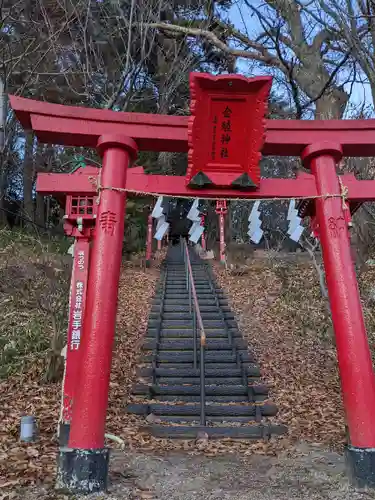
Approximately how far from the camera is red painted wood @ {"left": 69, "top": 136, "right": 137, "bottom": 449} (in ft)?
14.6

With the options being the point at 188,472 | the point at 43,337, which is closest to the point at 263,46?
the point at 43,337

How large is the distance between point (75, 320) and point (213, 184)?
248 centimetres

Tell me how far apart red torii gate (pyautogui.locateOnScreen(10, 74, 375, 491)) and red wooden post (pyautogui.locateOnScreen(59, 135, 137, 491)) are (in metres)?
0.01

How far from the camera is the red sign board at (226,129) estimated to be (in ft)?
16.7

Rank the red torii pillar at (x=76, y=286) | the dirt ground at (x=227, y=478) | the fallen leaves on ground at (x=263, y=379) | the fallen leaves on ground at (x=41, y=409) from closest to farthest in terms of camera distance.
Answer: the dirt ground at (x=227, y=478), the fallen leaves on ground at (x=41, y=409), the red torii pillar at (x=76, y=286), the fallen leaves on ground at (x=263, y=379)

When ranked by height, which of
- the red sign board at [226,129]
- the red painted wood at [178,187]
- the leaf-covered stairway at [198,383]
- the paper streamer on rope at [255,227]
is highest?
the red sign board at [226,129]

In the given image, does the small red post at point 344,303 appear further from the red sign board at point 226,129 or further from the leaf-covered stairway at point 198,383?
the leaf-covered stairway at point 198,383

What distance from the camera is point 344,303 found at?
4938 mm

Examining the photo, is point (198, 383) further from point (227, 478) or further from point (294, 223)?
point (294, 223)

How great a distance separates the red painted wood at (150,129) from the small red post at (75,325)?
4.71ft

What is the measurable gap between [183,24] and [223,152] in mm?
9924

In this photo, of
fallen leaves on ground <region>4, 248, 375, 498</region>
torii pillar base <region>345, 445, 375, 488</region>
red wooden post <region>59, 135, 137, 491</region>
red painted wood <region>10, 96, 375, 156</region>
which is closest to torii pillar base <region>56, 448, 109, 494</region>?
red wooden post <region>59, 135, 137, 491</region>

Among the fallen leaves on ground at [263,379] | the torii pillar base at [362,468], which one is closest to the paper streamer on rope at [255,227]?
the torii pillar base at [362,468]

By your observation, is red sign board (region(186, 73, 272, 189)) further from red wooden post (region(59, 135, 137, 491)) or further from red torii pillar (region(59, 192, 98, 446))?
red torii pillar (region(59, 192, 98, 446))
